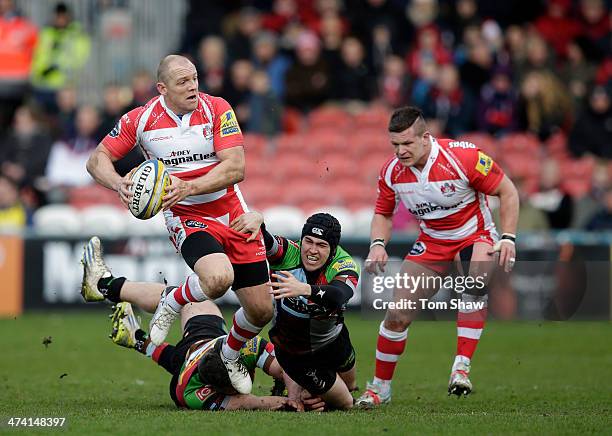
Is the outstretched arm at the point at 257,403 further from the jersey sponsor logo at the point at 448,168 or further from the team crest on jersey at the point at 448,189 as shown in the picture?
the jersey sponsor logo at the point at 448,168

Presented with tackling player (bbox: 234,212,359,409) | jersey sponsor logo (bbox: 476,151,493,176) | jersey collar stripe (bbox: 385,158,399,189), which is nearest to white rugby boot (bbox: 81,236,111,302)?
tackling player (bbox: 234,212,359,409)

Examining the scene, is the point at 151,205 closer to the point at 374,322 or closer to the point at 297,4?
the point at 374,322

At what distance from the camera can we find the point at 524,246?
1845 centimetres

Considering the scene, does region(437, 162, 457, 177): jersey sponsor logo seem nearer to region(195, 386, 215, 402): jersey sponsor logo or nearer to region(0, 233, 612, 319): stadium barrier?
region(195, 386, 215, 402): jersey sponsor logo

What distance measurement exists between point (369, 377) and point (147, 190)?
4.12m

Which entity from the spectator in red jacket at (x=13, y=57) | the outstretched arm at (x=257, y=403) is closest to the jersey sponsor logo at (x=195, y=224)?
the outstretched arm at (x=257, y=403)

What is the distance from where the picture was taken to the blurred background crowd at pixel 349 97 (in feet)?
67.3

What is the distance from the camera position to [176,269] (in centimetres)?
1902

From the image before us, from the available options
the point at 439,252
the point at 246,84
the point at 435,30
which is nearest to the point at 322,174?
the point at 246,84

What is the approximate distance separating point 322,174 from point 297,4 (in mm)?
4672

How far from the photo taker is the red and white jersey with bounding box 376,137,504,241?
11.1 m

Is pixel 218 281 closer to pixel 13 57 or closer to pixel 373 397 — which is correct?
pixel 373 397

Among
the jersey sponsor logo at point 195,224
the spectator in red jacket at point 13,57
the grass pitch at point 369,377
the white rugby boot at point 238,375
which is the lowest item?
the grass pitch at point 369,377

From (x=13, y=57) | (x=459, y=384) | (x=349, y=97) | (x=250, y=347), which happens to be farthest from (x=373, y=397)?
(x=13, y=57)
